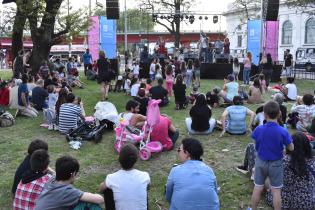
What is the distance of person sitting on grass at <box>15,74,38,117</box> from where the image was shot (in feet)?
39.2

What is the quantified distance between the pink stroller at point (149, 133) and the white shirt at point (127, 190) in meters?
3.47

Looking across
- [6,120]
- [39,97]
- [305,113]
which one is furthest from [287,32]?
[6,120]

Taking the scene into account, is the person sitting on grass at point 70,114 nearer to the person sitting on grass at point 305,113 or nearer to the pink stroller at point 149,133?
the pink stroller at point 149,133

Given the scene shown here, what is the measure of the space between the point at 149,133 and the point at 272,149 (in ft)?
10.8

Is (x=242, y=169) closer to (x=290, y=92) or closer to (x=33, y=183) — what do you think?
(x=33, y=183)

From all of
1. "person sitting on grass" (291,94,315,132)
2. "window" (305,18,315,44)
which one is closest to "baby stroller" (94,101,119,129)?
"person sitting on grass" (291,94,315,132)

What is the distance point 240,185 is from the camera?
6555 millimetres

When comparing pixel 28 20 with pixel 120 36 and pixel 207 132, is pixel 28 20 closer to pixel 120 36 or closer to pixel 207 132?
pixel 207 132

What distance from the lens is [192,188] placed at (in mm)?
3967

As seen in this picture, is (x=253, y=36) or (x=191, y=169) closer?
(x=191, y=169)

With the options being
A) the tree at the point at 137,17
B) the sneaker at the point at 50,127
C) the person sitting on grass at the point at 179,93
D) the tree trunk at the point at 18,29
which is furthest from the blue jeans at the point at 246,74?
the sneaker at the point at 50,127

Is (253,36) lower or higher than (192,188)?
higher

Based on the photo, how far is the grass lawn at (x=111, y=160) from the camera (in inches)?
246

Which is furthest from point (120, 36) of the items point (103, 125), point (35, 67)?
point (103, 125)
